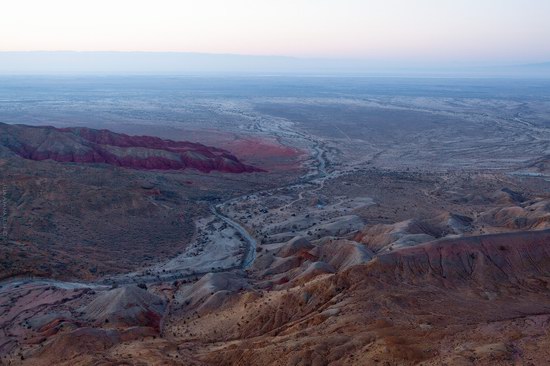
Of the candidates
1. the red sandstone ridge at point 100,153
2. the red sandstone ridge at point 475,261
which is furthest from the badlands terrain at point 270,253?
the red sandstone ridge at point 100,153

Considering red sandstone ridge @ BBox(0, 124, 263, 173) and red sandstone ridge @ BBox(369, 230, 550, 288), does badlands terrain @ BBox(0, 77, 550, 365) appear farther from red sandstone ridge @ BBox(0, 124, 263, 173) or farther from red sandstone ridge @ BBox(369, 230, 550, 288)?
red sandstone ridge @ BBox(0, 124, 263, 173)

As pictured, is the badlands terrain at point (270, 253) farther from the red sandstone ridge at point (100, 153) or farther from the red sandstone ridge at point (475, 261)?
the red sandstone ridge at point (100, 153)

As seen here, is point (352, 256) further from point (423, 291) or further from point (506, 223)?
point (506, 223)

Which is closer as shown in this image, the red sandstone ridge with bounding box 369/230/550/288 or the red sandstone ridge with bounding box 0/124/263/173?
the red sandstone ridge with bounding box 369/230/550/288

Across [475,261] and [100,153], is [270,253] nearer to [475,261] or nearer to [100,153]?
[475,261]

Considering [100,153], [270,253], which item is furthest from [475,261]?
[100,153]

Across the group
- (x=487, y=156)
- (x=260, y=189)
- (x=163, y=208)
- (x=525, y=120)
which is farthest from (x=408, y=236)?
(x=525, y=120)

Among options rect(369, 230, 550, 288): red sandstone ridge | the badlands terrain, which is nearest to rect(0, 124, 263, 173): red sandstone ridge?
the badlands terrain
